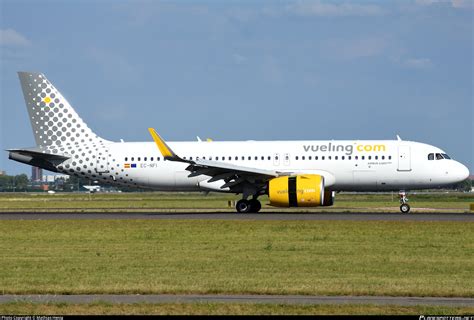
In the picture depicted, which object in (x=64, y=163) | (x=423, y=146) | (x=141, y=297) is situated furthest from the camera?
(x=64, y=163)

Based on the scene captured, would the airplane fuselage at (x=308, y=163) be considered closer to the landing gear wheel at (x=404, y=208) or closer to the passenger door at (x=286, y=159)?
the passenger door at (x=286, y=159)

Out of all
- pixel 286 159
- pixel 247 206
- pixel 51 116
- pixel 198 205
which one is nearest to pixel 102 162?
pixel 51 116

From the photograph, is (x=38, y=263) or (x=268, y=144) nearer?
(x=38, y=263)

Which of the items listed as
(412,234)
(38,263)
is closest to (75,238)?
(38,263)

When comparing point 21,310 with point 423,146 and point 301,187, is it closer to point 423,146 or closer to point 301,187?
point 301,187

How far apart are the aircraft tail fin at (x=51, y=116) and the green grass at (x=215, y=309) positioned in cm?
3406

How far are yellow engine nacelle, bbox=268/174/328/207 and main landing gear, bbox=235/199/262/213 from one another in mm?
3292

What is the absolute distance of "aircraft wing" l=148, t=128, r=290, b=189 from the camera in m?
43.1

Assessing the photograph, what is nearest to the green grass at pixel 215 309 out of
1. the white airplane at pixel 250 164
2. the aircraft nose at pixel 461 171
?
the white airplane at pixel 250 164

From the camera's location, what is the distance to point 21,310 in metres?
15.4

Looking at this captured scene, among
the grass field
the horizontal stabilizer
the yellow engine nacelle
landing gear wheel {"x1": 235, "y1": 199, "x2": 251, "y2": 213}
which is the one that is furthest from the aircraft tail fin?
the yellow engine nacelle

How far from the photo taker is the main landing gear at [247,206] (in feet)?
149

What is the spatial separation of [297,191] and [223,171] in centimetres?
436

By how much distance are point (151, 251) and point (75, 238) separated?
5.53 meters
